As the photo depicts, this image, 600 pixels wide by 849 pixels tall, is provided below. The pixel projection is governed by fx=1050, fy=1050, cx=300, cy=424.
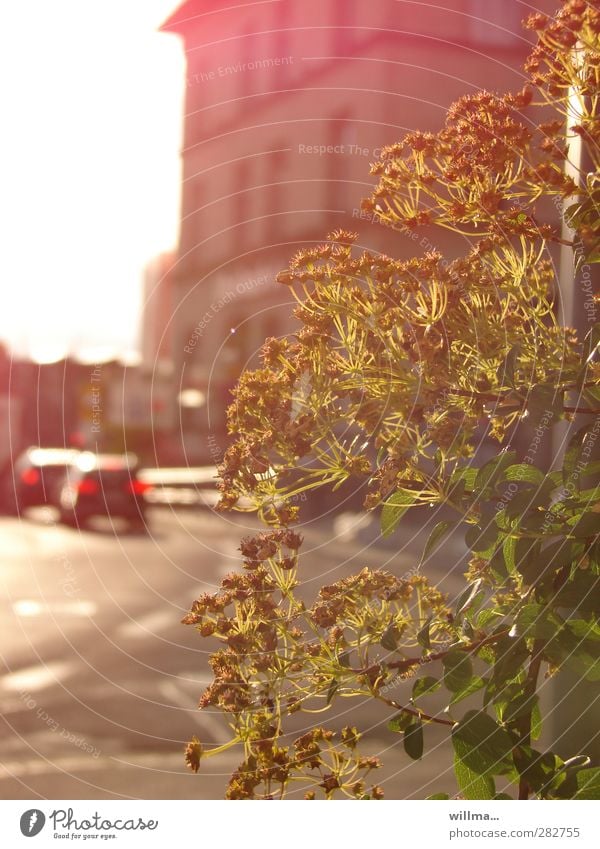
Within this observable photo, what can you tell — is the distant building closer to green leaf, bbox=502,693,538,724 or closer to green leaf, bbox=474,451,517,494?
green leaf, bbox=474,451,517,494

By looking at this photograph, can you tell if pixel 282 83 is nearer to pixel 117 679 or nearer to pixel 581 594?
pixel 581 594

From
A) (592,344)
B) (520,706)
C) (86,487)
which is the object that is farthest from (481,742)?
(86,487)

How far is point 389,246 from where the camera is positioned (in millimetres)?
2223

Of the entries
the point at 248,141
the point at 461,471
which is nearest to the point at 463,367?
the point at 461,471

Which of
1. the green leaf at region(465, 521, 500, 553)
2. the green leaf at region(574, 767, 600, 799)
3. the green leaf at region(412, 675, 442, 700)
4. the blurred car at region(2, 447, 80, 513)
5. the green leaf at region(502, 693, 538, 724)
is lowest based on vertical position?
the green leaf at region(574, 767, 600, 799)

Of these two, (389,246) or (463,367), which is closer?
(463,367)

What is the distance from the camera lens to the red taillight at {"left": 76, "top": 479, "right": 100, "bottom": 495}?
11723 mm

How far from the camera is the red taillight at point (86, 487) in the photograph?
38.5ft

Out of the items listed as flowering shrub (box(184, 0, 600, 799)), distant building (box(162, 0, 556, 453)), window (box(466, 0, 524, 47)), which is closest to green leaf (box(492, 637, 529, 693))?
flowering shrub (box(184, 0, 600, 799))

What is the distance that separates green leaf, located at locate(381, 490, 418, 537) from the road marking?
14.2ft

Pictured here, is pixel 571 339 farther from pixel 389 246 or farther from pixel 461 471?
pixel 389 246

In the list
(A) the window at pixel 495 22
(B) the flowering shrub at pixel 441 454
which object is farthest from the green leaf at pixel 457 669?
(A) the window at pixel 495 22

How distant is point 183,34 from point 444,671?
1.16 metres
